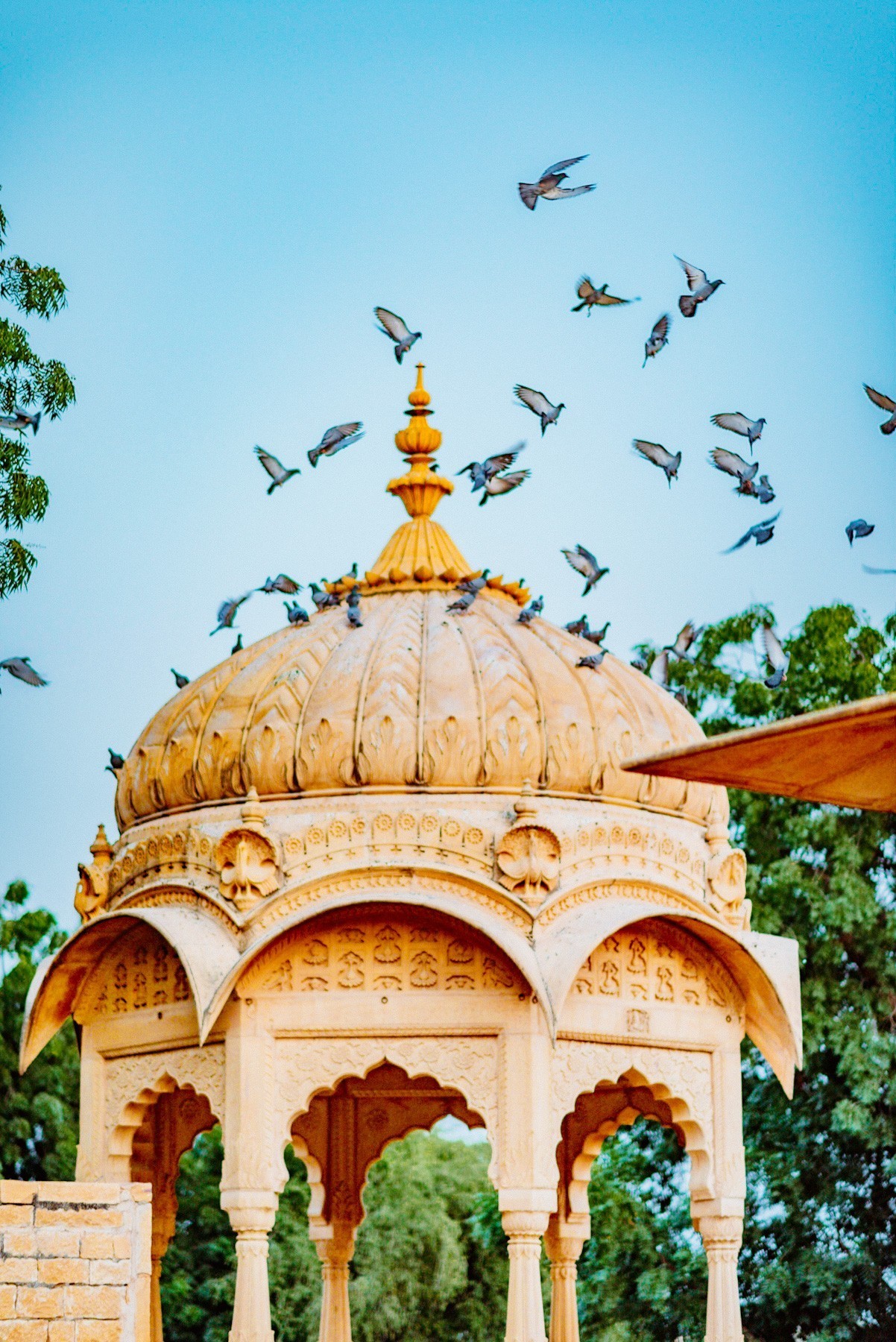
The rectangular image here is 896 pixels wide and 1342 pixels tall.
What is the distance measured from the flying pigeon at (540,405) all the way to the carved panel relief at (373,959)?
3274 mm

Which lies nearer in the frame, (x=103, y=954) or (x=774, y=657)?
(x=103, y=954)

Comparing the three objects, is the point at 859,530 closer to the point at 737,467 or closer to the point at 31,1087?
the point at 737,467

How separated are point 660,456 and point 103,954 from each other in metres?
5.01

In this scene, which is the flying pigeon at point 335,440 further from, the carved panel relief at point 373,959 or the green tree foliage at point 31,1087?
the green tree foliage at point 31,1087

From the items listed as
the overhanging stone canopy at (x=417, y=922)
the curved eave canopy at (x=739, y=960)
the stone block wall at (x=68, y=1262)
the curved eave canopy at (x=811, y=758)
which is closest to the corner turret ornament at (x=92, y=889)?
the overhanging stone canopy at (x=417, y=922)

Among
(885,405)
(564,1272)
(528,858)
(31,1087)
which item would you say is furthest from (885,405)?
(31,1087)

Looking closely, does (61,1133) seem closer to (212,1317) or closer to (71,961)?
(212,1317)

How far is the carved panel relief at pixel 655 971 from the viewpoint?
16.0 m

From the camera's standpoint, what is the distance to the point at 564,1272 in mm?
18406

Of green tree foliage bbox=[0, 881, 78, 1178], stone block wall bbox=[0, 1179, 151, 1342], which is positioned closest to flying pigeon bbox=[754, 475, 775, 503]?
stone block wall bbox=[0, 1179, 151, 1342]

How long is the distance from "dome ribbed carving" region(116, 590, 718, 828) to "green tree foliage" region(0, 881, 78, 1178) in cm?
913

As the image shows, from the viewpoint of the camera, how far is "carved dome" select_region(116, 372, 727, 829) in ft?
53.1

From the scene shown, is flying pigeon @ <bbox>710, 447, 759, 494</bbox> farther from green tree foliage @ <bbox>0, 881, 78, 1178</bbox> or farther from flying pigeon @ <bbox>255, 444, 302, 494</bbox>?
green tree foliage @ <bbox>0, 881, 78, 1178</bbox>

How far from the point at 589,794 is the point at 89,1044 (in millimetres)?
3783
